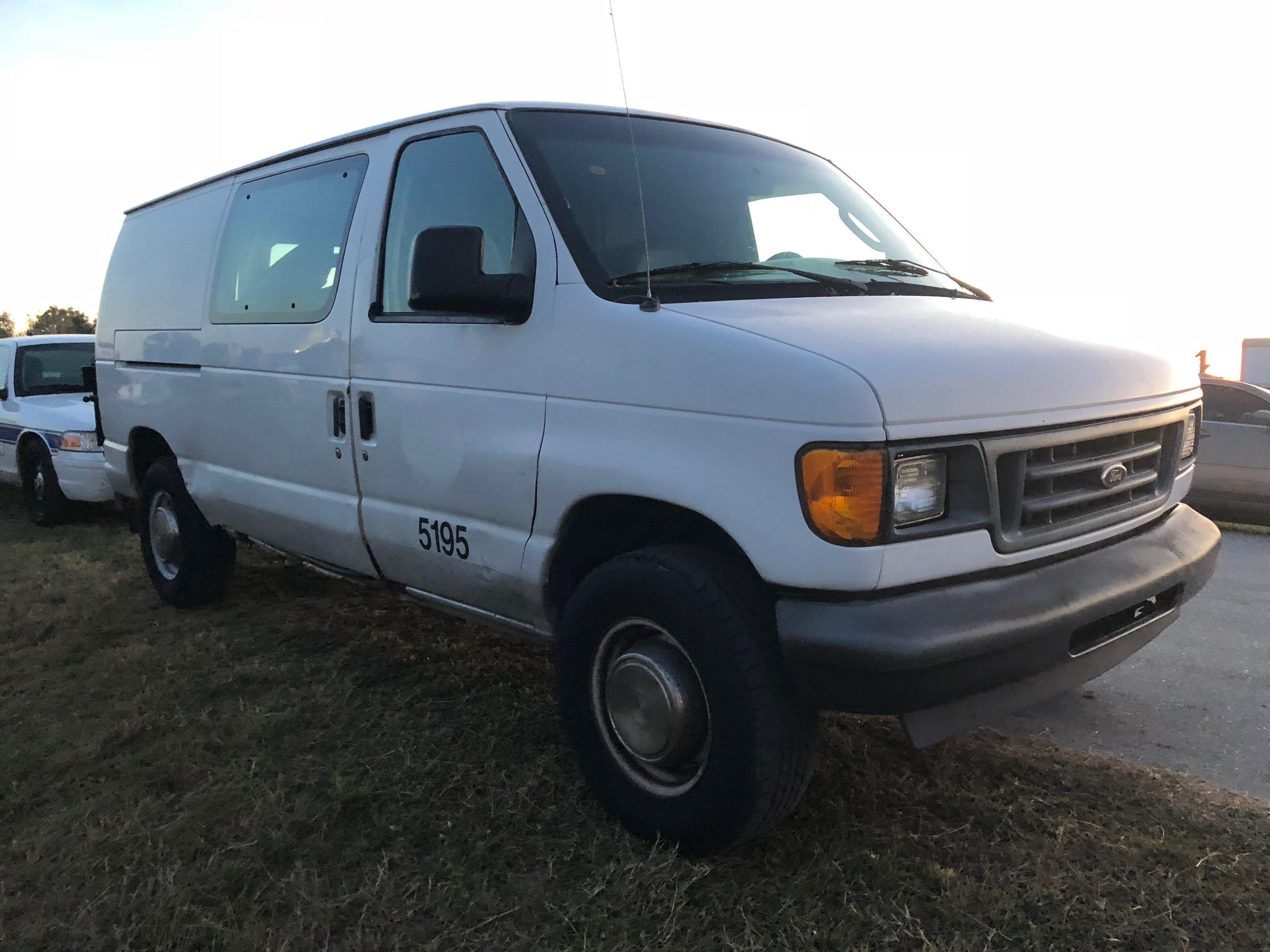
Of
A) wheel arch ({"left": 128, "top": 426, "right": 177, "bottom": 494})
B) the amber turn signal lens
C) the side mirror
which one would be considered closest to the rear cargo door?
wheel arch ({"left": 128, "top": 426, "right": 177, "bottom": 494})

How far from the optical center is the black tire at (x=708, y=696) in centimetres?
242

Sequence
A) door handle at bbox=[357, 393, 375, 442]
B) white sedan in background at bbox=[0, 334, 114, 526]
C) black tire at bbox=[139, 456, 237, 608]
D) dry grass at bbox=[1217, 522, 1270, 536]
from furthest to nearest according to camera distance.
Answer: white sedan in background at bbox=[0, 334, 114, 526]
dry grass at bbox=[1217, 522, 1270, 536]
black tire at bbox=[139, 456, 237, 608]
door handle at bbox=[357, 393, 375, 442]

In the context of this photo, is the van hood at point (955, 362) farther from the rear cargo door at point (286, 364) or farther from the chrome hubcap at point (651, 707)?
the rear cargo door at point (286, 364)

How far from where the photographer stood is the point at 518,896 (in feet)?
8.41

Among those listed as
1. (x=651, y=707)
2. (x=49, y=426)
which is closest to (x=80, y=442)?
(x=49, y=426)

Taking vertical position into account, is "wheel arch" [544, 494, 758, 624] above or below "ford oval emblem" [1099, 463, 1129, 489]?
below

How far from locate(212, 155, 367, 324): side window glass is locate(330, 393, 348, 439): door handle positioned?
1.16 feet

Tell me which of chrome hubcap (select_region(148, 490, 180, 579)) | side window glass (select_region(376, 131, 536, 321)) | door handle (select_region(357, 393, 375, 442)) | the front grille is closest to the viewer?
the front grille

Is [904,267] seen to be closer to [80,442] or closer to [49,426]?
[80,442]

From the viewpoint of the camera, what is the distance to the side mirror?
2789mm

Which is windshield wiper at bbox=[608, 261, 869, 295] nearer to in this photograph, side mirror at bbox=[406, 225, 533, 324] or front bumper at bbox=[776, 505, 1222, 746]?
side mirror at bbox=[406, 225, 533, 324]

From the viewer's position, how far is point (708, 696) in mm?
2484

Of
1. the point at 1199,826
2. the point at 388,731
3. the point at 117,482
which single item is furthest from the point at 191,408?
the point at 1199,826

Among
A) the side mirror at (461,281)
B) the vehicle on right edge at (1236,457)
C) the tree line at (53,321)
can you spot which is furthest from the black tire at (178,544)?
the tree line at (53,321)
